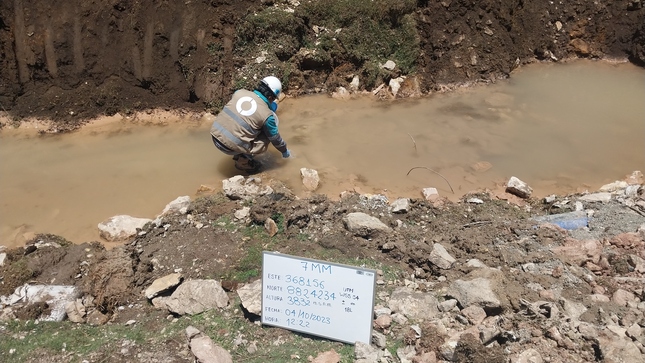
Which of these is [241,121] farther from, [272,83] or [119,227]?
[119,227]

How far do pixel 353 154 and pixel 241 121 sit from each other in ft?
5.80

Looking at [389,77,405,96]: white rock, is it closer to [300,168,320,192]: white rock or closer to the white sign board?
[300,168,320,192]: white rock

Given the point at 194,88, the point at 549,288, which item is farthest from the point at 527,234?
the point at 194,88

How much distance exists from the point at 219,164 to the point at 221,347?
359cm

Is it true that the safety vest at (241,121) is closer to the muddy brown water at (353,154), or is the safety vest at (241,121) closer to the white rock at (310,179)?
the muddy brown water at (353,154)

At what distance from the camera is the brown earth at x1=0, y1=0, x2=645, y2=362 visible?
4258 millimetres

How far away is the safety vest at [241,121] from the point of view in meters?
5.89

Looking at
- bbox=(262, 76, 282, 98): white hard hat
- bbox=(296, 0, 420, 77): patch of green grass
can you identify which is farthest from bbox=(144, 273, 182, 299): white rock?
bbox=(296, 0, 420, 77): patch of green grass

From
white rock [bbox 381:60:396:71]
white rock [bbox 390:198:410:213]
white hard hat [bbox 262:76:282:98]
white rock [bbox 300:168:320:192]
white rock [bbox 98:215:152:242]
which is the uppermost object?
white hard hat [bbox 262:76:282:98]

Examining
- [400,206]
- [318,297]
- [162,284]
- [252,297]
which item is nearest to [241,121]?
[400,206]

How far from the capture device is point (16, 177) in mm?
6488

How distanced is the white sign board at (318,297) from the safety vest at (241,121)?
9.01 feet

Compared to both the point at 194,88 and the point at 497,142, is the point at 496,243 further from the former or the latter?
the point at 194,88

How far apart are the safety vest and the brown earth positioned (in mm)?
796
